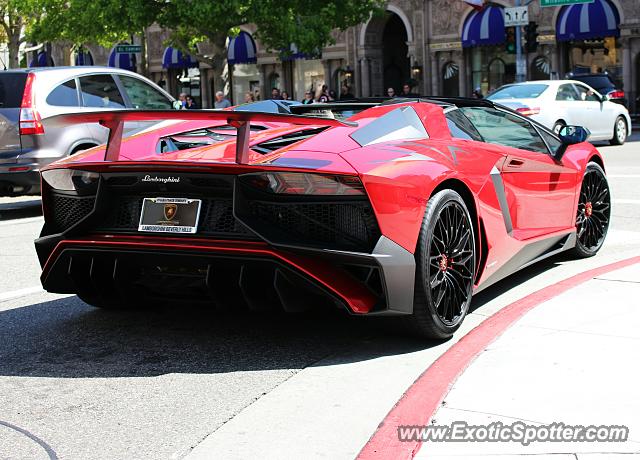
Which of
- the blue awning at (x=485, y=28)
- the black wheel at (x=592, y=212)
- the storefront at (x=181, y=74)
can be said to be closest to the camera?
the black wheel at (x=592, y=212)

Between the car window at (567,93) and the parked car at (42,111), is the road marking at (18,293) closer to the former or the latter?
the parked car at (42,111)

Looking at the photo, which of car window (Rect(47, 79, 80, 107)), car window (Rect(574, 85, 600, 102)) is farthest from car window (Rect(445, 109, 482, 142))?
car window (Rect(574, 85, 600, 102))

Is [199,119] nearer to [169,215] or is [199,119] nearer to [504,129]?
[169,215]

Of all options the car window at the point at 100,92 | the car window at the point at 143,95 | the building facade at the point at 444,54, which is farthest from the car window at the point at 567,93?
the car window at the point at 100,92

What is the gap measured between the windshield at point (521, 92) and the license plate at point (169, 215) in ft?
57.9

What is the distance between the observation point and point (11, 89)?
12.8 metres

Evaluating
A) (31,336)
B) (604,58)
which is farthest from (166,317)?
(604,58)

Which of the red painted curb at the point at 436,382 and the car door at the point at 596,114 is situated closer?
the red painted curb at the point at 436,382

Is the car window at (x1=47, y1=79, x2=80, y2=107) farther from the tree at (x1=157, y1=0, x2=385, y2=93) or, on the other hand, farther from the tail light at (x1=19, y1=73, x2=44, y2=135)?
the tree at (x1=157, y1=0, x2=385, y2=93)

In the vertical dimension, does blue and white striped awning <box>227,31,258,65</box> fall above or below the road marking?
above

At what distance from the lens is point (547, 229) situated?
709 cm

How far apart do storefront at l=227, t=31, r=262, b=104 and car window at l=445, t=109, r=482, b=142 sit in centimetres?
4143

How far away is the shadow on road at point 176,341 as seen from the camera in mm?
5204

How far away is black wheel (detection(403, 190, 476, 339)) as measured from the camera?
17.3 feet
